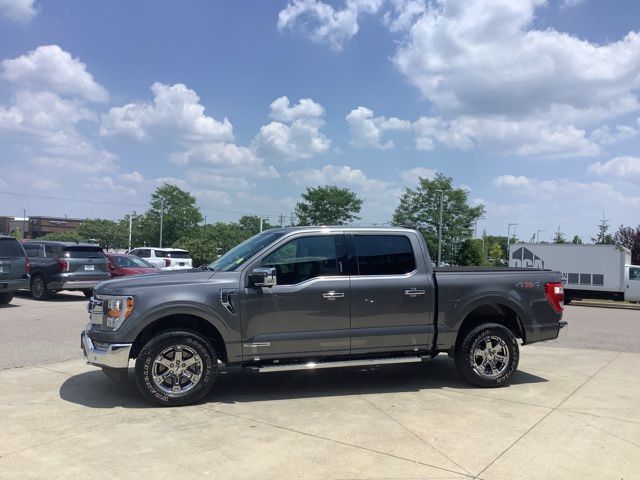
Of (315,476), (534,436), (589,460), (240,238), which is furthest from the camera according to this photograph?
(240,238)

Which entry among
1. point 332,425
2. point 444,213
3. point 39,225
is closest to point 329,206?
point 444,213

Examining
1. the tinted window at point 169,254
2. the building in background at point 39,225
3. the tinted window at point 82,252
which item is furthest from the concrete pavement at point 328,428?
the building in background at point 39,225

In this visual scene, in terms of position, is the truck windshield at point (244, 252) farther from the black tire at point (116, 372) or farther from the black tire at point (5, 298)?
the black tire at point (5, 298)

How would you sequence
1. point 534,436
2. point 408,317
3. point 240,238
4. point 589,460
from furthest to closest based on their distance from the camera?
1. point 240,238
2. point 408,317
3. point 534,436
4. point 589,460

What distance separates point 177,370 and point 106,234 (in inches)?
3177

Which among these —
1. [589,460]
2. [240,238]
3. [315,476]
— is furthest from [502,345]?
[240,238]

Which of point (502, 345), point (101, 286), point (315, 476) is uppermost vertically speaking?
point (101, 286)

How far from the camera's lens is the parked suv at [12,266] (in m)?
13.6

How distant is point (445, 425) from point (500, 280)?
2280 mm

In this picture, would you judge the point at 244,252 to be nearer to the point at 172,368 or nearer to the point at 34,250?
the point at 172,368

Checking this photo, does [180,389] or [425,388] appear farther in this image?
[425,388]

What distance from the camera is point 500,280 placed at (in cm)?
677

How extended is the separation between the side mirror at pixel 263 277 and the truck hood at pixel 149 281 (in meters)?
0.50

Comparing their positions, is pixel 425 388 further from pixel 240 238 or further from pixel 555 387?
pixel 240 238
